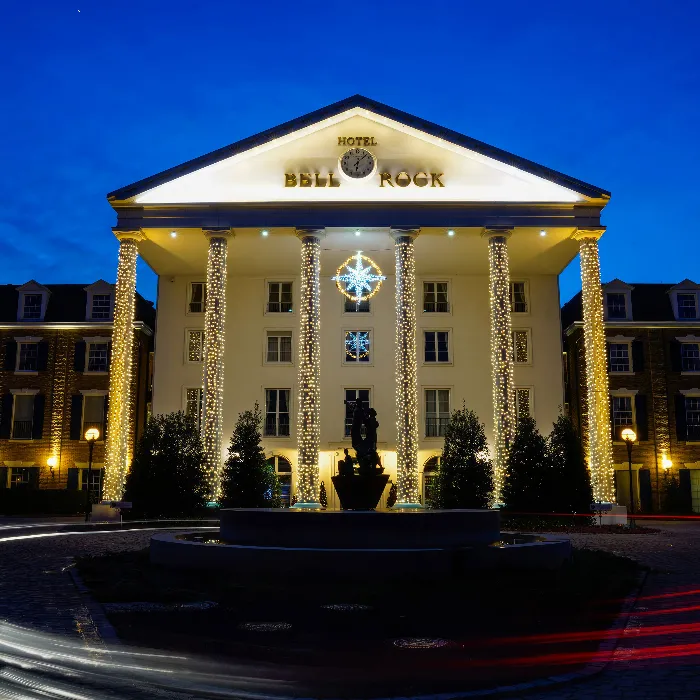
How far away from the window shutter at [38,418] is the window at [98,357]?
3.30m

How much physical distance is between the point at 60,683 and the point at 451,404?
120 feet

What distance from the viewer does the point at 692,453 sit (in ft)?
147

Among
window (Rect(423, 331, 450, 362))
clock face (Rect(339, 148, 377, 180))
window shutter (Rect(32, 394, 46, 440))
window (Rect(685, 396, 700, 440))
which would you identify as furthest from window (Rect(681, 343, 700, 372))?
window shutter (Rect(32, 394, 46, 440))

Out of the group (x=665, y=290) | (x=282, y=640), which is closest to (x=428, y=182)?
(x=665, y=290)

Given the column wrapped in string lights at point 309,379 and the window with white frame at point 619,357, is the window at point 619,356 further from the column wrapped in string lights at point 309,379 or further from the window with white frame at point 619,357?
Answer: the column wrapped in string lights at point 309,379

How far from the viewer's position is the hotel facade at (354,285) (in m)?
35.9

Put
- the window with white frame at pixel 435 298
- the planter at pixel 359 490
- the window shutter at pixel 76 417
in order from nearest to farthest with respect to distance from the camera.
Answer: the planter at pixel 359 490 < the window with white frame at pixel 435 298 < the window shutter at pixel 76 417

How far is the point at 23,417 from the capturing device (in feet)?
152

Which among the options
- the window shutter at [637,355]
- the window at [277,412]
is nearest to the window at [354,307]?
the window at [277,412]

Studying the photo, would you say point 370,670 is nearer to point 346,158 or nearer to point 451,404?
point 346,158

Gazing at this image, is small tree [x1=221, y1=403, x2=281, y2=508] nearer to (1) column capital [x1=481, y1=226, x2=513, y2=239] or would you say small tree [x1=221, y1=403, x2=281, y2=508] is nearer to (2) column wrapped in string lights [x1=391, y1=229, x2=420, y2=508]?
(2) column wrapped in string lights [x1=391, y1=229, x2=420, y2=508]

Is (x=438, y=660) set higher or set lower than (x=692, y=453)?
lower

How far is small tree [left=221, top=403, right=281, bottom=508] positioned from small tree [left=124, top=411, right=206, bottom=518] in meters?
1.23

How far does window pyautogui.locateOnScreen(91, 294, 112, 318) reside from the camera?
157ft
